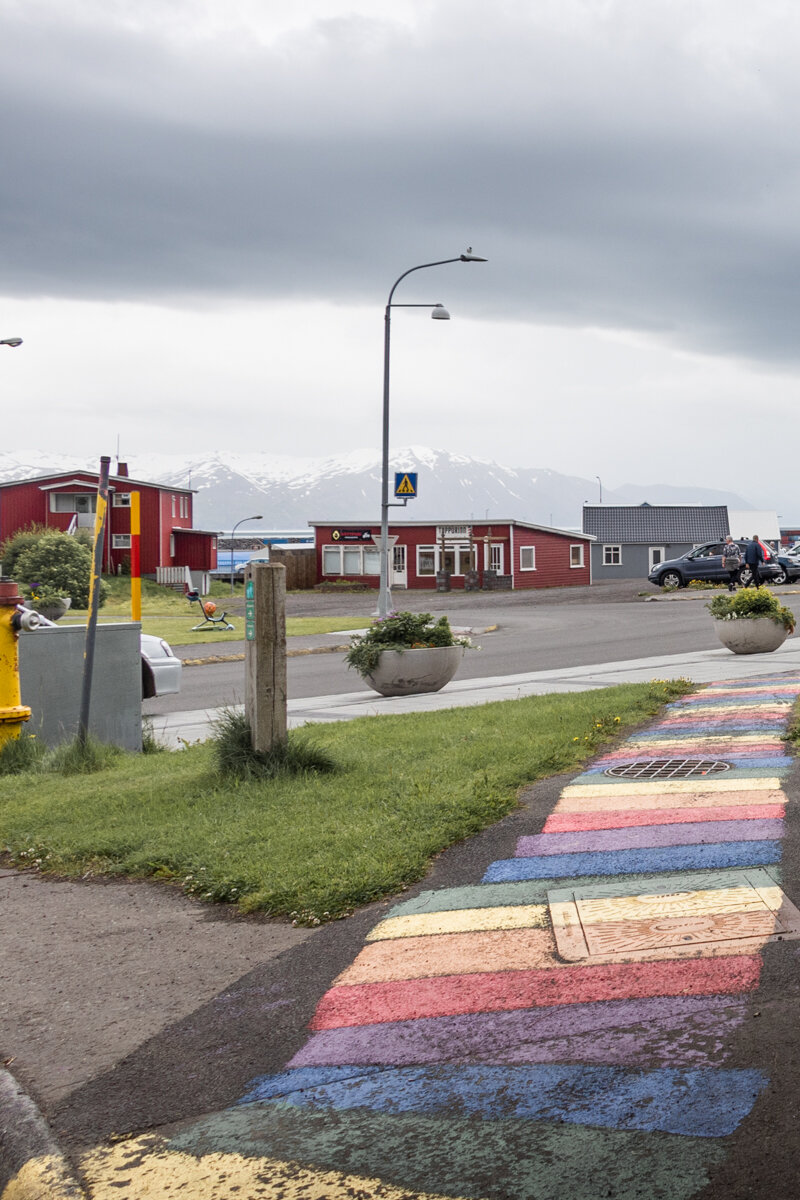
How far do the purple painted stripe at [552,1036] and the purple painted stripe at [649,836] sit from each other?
2.09 meters

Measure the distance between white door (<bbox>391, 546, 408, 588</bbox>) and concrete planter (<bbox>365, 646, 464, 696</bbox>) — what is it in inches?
1943

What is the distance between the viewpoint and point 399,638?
51.1 feet

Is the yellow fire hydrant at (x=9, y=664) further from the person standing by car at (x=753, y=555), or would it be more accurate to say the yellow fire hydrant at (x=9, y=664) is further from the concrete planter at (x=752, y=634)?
the person standing by car at (x=753, y=555)

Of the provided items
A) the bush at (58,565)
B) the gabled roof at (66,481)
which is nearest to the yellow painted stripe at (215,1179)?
the bush at (58,565)

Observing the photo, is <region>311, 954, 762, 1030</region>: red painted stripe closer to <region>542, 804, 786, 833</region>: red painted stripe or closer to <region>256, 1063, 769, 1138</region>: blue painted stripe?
<region>256, 1063, 769, 1138</region>: blue painted stripe

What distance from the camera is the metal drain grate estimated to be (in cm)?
796

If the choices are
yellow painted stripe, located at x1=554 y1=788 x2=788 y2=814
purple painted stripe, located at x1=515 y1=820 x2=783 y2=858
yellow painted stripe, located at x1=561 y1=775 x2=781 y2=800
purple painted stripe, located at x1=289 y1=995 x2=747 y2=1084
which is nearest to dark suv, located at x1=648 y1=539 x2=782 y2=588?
yellow painted stripe, located at x1=561 y1=775 x2=781 y2=800

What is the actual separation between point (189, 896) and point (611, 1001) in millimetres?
2649

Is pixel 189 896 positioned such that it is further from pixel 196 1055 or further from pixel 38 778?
pixel 38 778

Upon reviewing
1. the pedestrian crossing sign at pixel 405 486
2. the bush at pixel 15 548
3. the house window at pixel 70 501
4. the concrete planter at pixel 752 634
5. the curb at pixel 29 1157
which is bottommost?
the curb at pixel 29 1157

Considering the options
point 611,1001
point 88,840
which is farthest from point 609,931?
point 88,840

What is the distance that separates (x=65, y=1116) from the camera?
12.1 feet

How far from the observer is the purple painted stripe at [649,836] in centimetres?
609

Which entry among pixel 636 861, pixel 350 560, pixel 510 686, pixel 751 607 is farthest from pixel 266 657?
pixel 350 560
